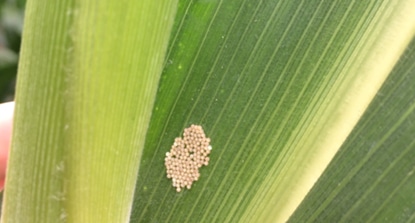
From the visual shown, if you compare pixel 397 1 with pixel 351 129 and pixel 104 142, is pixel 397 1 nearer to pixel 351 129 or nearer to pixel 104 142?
pixel 351 129

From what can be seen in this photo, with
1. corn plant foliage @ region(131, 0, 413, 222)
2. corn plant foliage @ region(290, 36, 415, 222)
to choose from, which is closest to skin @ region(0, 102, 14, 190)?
corn plant foliage @ region(131, 0, 413, 222)

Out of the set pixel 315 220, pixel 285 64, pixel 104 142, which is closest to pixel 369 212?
pixel 315 220

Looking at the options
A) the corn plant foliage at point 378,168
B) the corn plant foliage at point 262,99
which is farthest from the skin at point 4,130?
the corn plant foliage at point 378,168

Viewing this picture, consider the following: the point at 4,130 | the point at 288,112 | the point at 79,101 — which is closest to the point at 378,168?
the point at 288,112

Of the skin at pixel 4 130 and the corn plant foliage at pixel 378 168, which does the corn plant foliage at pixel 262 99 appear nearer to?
the corn plant foliage at pixel 378 168

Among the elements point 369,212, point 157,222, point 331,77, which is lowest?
point 157,222

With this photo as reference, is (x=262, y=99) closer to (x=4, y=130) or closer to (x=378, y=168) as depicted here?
(x=378, y=168)

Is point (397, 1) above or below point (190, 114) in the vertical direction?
above

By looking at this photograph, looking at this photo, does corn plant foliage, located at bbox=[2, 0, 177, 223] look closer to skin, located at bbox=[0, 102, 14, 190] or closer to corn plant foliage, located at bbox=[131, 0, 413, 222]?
corn plant foliage, located at bbox=[131, 0, 413, 222]

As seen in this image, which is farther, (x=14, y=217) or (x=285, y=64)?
(x=285, y=64)
